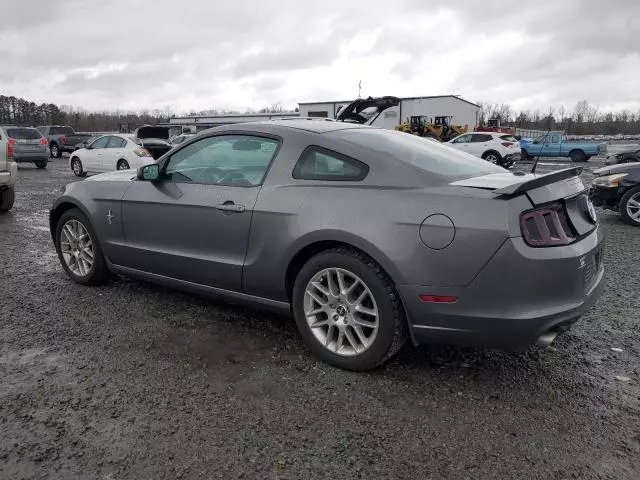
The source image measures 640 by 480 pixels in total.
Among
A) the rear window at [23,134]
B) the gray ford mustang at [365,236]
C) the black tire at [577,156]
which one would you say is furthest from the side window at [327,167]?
the black tire at [577,156]

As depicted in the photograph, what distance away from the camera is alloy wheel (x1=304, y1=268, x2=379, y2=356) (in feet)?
9.78

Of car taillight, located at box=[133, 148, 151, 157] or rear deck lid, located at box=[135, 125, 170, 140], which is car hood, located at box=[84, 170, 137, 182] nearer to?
car taillight, located at box=[133, 148, 151, 157]

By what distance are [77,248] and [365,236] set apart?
10.1 ft

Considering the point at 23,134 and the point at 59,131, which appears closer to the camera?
the point at 23,134

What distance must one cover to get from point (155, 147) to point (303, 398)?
17724 mm

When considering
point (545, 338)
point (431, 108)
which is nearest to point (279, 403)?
point (545, 338)

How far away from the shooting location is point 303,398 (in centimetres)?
276

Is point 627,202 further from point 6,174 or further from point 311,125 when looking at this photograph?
point 6,174

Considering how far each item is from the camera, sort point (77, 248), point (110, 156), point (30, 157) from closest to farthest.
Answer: point (77, 248) < point (110, 156) < point (30, 157)

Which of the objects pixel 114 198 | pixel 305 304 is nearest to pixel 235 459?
pixel 305 304

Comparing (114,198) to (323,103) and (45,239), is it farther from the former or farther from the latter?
(323,103)

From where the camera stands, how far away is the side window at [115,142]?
1638 centimetres

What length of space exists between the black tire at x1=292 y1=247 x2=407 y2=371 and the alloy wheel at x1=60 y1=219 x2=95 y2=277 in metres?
2.45

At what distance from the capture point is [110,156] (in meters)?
16.6
